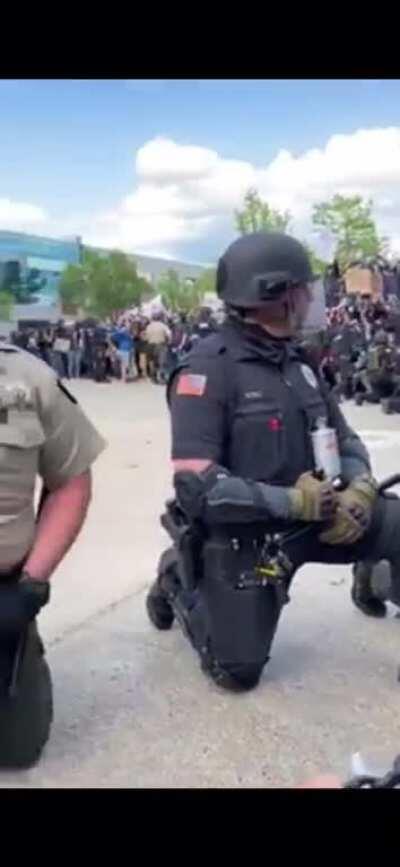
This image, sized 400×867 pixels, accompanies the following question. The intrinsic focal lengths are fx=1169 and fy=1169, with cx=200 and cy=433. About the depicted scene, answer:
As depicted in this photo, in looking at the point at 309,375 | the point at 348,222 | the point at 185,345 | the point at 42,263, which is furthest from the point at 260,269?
the point at 42,263

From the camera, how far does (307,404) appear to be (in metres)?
3.38

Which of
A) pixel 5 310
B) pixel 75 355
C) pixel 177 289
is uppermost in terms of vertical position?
pixel 177 289

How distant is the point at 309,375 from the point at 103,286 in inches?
2027

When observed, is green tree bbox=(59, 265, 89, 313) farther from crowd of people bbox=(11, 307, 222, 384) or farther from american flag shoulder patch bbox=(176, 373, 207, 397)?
american flag shoulder patch bbox=(176, 373, 207, 397)

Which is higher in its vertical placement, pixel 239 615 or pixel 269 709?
pixel 239 615

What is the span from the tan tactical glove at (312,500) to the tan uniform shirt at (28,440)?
0.62m

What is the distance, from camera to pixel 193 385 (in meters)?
3.25

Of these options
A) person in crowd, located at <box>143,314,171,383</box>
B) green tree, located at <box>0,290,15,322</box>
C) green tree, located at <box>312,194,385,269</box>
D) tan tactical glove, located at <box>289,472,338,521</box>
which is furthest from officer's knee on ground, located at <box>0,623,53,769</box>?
green tree, located at <box>312,194,385,269</box>

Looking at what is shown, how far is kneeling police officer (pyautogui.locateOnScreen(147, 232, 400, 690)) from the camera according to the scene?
126 inches

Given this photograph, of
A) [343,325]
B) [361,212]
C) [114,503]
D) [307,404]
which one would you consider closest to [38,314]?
[361,212]

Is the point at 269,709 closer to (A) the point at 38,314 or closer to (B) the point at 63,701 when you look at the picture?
(B) the point at 63,701

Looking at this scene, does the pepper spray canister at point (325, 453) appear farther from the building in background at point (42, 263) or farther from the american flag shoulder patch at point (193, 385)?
the building in background at point (42, 263)

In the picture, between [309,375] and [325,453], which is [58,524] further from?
[309,375]
